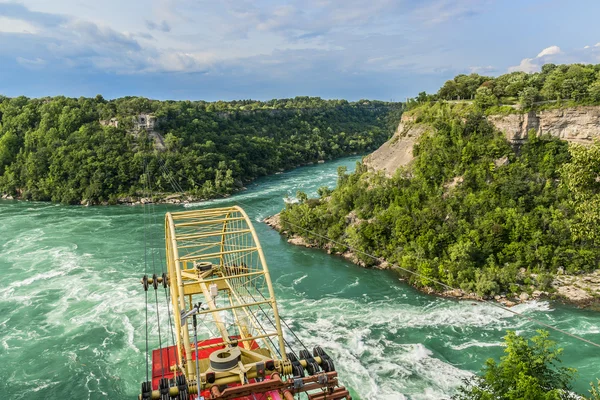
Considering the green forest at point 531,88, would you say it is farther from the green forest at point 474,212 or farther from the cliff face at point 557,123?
the green forest at point 474,212

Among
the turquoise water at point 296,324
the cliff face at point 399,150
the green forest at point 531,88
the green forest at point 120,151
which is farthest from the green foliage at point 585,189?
the green forest at point 120,151

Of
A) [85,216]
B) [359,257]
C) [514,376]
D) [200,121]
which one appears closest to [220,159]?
[200,121]

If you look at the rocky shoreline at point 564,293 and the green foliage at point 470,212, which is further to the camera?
the green foliage at point 470,212

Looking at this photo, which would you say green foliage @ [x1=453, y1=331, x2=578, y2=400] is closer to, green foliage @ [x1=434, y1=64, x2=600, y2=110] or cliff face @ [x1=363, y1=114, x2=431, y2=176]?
green foliage @ [x1=434, y1=64, x2=600, y2=110]

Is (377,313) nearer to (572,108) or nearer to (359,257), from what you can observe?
(359,257)

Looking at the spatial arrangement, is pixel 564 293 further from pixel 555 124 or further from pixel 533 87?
pixel 533 87

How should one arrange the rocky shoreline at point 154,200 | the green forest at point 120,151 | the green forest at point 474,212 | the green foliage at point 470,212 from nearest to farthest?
the green forest at point 474,212, the green foliage at point 470,212, the rocky shoreline at point 154,200, the green forest at point 120,151
